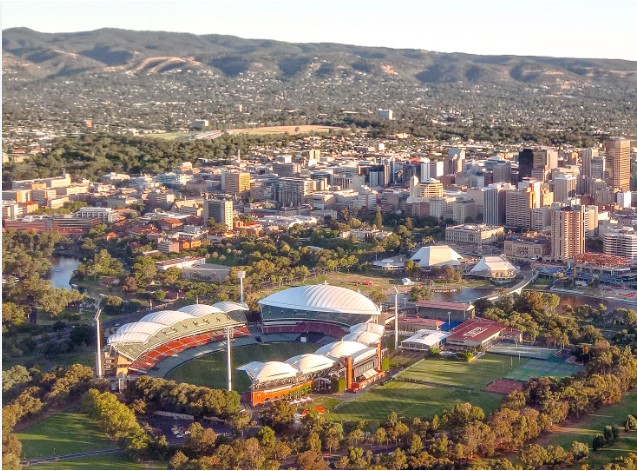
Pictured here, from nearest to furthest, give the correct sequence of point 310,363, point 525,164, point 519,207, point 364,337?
1. point 310,363
2. point 364,337
3. point 519,207
4. point 525,164

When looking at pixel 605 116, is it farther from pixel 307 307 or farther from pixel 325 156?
pixel 307 307

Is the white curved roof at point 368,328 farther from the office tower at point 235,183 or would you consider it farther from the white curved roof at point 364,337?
the office tower at point 235,183

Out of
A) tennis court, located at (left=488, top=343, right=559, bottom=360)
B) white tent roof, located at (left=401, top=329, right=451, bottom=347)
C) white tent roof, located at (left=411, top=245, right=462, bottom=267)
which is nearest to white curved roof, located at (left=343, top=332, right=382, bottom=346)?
white tent roof, located at (left=401, top=329, right=451, bottom=347)

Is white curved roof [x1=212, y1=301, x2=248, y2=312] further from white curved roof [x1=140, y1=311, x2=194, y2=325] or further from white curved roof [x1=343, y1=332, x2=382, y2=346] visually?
white curved roof [x1=343, y1=332, x2=382, y2=346]

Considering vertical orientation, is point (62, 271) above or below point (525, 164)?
below

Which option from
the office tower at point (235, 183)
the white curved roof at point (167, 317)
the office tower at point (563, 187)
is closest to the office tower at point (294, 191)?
the office tower at point (235, 183)

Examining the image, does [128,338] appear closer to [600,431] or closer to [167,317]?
[167,317]

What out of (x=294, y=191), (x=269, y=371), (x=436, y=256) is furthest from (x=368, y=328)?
(x=294, y=191)
